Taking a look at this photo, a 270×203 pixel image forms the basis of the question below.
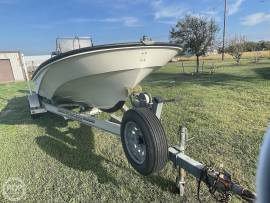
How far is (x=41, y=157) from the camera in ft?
13.0

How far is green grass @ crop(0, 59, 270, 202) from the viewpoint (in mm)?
2982

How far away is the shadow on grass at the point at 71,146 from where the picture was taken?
3289mm

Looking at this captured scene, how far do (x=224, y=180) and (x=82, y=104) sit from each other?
3185 mm

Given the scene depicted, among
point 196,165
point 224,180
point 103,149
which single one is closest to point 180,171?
point 196,165

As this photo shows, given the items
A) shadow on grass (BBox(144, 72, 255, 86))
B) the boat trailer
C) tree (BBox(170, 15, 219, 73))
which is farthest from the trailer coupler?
tree (BBox(170, 15, 219, 73))

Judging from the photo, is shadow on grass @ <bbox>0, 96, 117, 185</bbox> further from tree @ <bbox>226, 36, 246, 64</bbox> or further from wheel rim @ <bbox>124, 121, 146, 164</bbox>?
tree @ <bbox>226, 36, 246, 64</bbox>

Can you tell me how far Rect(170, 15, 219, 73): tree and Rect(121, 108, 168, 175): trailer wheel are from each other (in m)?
15.8

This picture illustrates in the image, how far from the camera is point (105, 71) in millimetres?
3350

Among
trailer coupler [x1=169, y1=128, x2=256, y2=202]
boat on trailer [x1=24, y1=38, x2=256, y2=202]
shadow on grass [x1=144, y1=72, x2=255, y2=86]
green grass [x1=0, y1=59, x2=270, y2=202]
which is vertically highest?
boat on trailer [x1=24, y1=38, x2=256, y2=202]

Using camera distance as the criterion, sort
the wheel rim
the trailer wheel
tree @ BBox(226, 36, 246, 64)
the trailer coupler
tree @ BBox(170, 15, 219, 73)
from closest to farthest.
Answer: the trailer coupler → the trailer wheel → the wheel rim → tree @ BBox(170, 15, 219, 73) → tree @ BBox(226, 36, 246, 64)

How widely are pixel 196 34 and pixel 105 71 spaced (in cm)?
1577

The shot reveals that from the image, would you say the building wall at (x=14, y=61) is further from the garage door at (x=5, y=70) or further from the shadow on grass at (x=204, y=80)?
the shadow on grass at (x=204, y=80)

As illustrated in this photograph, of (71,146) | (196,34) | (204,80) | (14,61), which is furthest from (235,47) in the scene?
(71,146)

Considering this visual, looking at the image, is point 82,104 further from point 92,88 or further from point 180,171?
point 180,171
